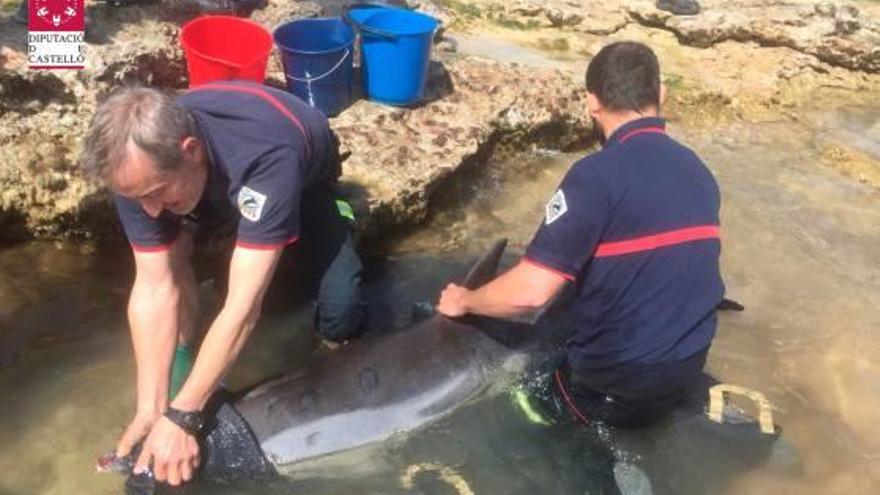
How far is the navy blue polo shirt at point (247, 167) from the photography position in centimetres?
325

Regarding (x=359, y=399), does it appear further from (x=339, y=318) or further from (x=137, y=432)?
(x=137, y=432)

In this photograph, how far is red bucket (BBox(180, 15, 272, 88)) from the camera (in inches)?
197

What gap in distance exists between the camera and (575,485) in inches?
146

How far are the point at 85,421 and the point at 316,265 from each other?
122cm

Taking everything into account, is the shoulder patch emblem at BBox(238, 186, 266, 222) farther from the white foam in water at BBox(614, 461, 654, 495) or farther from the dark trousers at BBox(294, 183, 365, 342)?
the white foam in water at BBox(614, 461, 654, 495)

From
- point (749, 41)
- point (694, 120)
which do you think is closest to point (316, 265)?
point (694, 120)

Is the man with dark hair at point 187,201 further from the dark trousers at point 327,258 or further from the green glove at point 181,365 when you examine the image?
the dark trousers at point 327,258

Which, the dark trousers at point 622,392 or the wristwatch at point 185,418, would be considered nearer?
the wristwatch at point 185,418

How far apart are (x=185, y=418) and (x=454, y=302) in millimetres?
1263

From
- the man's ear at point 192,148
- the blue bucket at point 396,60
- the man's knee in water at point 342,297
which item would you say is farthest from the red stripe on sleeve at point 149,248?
the blue bucket at point 396,60

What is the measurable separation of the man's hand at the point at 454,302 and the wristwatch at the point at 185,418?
1199mm

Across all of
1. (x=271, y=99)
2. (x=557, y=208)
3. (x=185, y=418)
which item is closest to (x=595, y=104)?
(x=557, y=208)

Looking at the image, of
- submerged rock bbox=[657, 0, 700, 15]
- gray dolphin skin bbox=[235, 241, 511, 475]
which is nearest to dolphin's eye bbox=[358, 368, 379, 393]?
gray dolphin skin bbox=[235, 241, 511, 475]

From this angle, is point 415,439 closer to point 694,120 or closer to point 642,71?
point 642,71
